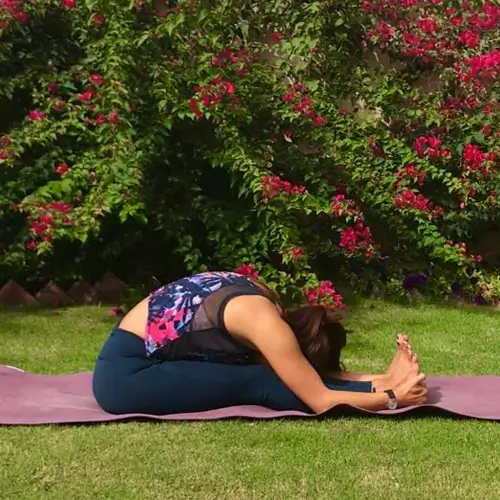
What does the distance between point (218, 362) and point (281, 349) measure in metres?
0.31

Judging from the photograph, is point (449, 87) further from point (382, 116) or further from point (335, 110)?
point (335, 110)

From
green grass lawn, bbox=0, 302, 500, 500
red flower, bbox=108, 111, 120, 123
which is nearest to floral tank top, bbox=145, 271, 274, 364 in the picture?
green grass lawn, bbox=0, 302, 500, 500

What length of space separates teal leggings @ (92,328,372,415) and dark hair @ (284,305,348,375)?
22 cm

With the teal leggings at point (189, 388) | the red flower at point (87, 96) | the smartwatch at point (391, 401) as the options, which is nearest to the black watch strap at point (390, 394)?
the smartwatch at point (391, 401)

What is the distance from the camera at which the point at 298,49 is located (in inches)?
252

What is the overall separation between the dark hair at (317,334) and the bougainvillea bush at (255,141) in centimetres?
177

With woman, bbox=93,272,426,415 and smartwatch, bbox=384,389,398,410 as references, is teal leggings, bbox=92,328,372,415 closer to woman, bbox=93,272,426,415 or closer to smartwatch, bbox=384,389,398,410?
woman, bbox=93,272,426,415

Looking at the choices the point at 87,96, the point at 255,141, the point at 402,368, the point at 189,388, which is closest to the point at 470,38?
the point at 255,141

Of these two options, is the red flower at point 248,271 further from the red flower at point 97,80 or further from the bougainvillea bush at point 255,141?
the red flower at point 97,80

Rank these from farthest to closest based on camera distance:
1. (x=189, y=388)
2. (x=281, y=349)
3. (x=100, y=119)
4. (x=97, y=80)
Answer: (x=97, y=80), (x=100, y=119), (x=189, y=388), (x=281, y=349)

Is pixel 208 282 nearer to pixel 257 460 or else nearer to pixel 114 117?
pixel 257 460

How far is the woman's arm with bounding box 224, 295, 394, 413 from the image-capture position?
3.63 meters

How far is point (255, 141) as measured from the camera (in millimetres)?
6430

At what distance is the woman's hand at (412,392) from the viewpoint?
3.80 meters
